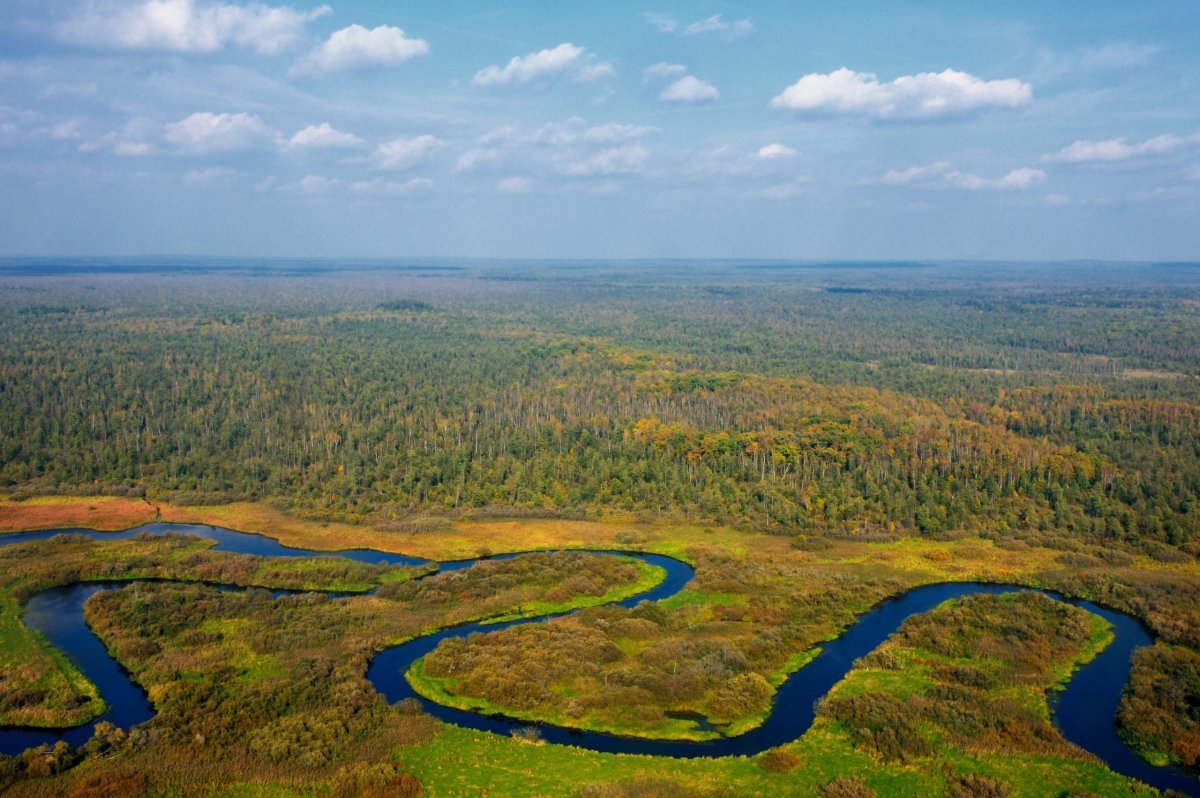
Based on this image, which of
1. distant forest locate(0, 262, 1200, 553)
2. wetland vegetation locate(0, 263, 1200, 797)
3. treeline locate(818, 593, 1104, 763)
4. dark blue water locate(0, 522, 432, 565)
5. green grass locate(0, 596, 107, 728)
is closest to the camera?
wetland vegetation locate(0, 263, 1200, 797)

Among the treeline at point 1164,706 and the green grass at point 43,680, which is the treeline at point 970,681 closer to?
the treeline at point 1164,706

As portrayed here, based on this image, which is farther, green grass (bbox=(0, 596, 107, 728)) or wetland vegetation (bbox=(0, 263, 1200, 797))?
green grass (bbox=(0, 596, 107, 728))

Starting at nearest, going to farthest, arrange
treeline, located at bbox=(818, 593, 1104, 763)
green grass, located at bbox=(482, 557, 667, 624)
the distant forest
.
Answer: treeline, located at bbox=(818, 593, 1104, 763), green grass, located at bbox=(482, 557, 667, 624), the distant forest

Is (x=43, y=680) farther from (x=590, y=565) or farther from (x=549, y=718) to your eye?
(x=590, y=565)

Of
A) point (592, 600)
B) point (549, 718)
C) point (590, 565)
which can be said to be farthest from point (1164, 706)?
point (590, 565)

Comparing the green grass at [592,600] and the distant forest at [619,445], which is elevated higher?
the distant forest at [619,445]

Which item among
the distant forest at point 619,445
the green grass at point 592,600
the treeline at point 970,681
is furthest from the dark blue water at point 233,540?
the treeline at point 970,681

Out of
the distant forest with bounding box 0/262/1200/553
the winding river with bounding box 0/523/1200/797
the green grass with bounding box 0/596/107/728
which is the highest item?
the distant forest with bounding box 0/262/1200/553

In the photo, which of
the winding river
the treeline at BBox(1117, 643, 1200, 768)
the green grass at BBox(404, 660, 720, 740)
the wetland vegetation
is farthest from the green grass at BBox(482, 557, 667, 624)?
the treeline at BBox(1117, 643, 1200, 768)

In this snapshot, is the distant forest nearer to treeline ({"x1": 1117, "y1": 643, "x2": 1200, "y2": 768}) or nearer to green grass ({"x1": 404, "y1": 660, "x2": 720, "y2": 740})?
treeline ({"x1": 1117, "y1": 643, "x2": 1200, "y2": 768})
